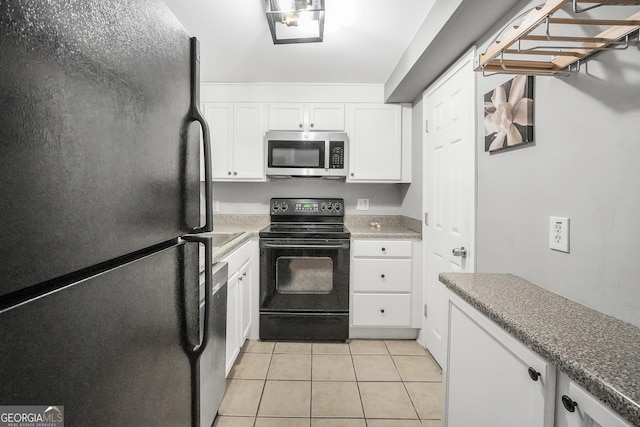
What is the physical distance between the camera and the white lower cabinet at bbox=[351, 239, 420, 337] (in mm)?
2584

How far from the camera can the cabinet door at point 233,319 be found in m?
1.88

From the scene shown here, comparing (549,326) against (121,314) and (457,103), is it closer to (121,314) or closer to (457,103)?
(121,314)

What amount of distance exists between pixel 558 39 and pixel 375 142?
2113mm

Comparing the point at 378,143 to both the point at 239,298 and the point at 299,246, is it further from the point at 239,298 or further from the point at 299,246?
the point at 239,298

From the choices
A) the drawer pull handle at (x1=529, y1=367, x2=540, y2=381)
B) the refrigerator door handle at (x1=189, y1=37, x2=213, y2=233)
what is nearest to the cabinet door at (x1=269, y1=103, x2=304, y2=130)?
the refrigerator door handle at (x1=189, y1=37, x2=213, y2=233)

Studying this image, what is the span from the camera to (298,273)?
2547 millimetres

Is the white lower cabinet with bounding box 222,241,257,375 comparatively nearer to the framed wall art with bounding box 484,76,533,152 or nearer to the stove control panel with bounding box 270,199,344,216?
the stove control panel with bounding box 270,199,344,216

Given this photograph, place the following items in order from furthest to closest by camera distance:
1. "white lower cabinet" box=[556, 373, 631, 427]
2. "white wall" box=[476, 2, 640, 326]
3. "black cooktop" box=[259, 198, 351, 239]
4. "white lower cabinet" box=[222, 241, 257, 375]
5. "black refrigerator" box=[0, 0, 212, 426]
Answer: "black cooktop" box=[259, 198, 351, 239] → "white lower cabinet" box=[222, 241, 257, 375] → "white wall" box=[476, 2, 640, 326] → "white lower cabinet" box=[556, 373, 631, 427] → "black refrigerator" box=[0, 0, 212, 426]

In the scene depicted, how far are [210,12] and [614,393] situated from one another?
2.24m

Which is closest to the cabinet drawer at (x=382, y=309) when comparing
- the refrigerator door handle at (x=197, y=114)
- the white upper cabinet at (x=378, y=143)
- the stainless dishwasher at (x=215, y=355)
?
the white upper cabinet at (x=378, y=143)

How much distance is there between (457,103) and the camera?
6.34 ft

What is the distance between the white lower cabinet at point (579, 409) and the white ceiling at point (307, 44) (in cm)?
182

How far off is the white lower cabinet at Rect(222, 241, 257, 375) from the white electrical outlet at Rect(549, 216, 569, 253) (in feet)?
4.98

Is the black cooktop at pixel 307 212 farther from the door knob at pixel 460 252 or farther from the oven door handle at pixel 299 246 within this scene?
the door knob at pixel 460 252
